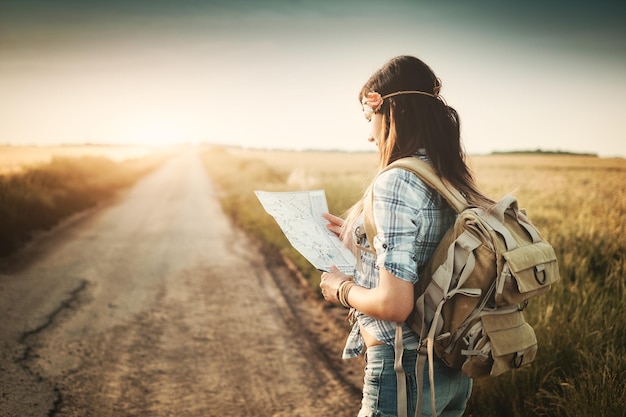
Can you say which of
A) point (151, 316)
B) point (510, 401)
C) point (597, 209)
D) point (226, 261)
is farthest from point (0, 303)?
point (597, 209)

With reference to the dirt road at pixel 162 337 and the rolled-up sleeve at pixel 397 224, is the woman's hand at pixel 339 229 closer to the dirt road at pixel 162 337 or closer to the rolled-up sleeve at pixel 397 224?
the rolled-up sleeve at pixel 397 224

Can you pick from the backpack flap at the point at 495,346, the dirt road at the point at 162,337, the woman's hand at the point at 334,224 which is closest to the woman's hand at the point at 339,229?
the woman's hand at the point at 334,224

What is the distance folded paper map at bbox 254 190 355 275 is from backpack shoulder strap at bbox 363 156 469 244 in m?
0.29

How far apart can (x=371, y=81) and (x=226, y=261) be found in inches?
259

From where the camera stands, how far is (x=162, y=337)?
467cm

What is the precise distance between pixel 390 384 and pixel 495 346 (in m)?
0.36

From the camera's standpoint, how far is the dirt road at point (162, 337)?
3.52m

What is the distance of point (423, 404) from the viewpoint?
1.53 metres

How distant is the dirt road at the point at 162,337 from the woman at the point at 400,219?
2113 mm

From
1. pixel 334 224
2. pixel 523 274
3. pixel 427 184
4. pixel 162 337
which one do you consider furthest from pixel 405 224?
pixel 162 337

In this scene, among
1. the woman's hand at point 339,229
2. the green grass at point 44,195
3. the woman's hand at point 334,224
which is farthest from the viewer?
the green grass at point 44,195

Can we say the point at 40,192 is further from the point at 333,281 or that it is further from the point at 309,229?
the point at 333,281

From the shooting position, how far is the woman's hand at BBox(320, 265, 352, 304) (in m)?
1.66

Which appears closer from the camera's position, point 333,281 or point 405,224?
point 405,224
